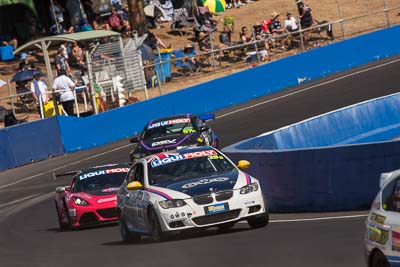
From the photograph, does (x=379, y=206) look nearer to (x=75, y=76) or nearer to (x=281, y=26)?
(x=75, y=76)

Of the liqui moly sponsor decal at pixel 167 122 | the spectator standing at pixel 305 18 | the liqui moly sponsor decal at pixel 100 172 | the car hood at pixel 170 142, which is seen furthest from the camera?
the spectator standing at pixel 305 18

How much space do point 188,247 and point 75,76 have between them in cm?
2504

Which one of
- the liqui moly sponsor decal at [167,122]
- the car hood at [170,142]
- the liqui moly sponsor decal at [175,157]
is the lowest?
the car hood at [170,142]

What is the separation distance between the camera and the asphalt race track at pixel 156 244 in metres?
13.1

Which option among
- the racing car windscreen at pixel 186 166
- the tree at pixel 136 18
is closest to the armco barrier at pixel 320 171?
the racing car windscreen at pixel 186 166

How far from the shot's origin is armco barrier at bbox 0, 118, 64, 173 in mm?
33812

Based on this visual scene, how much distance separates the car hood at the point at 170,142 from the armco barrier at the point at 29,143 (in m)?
7.30

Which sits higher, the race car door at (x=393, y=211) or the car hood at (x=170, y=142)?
the race car door at (x=393, y=211)

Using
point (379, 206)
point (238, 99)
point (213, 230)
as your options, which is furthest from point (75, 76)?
point (379, 206)

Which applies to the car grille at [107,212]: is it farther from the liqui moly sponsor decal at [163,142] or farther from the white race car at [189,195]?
the liqui moly sponsor decal at [163,142]

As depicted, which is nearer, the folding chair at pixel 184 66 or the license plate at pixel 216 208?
the license plate at pixel 216 208

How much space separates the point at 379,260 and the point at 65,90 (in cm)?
2746

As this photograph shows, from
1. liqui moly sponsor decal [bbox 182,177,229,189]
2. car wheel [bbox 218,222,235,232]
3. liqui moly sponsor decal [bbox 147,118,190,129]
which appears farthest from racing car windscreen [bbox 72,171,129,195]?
liqui moly sponsor decal [bbox 147,118,190,129]

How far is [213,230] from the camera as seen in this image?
57.0ft
